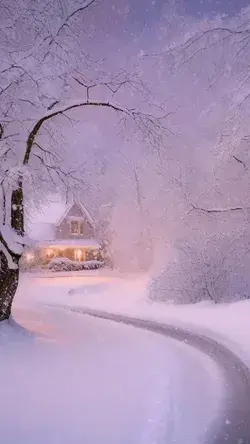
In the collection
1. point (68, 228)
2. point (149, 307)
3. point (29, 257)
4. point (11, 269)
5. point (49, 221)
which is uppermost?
point (49, 221)

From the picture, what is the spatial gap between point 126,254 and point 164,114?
44037 mm

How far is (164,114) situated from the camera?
15.4 meters

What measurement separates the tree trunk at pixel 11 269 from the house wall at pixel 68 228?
44.2m

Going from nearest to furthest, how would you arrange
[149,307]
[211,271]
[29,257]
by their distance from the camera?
[211,271] < [149,307] < [29,257]

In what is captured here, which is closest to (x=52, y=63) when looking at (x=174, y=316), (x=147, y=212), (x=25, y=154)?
(x=25, y=154)

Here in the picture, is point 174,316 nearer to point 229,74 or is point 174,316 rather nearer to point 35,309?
point 35,309

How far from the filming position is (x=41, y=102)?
14.5 m

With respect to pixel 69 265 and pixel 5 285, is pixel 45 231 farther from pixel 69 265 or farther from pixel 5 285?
pixel 5 285

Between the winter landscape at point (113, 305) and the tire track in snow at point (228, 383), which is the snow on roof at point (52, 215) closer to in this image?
the winter landscape at point (113, 305)

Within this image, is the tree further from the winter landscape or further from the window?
the window

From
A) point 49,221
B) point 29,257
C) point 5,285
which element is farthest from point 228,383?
point 49,221

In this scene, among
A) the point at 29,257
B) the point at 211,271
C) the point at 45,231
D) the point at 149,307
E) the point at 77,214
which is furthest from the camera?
the point at 77,214

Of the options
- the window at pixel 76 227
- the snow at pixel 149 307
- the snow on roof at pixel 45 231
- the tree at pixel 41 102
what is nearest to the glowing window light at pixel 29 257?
the snow on roof at pixel 45 231

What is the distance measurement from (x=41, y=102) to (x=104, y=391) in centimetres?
840
